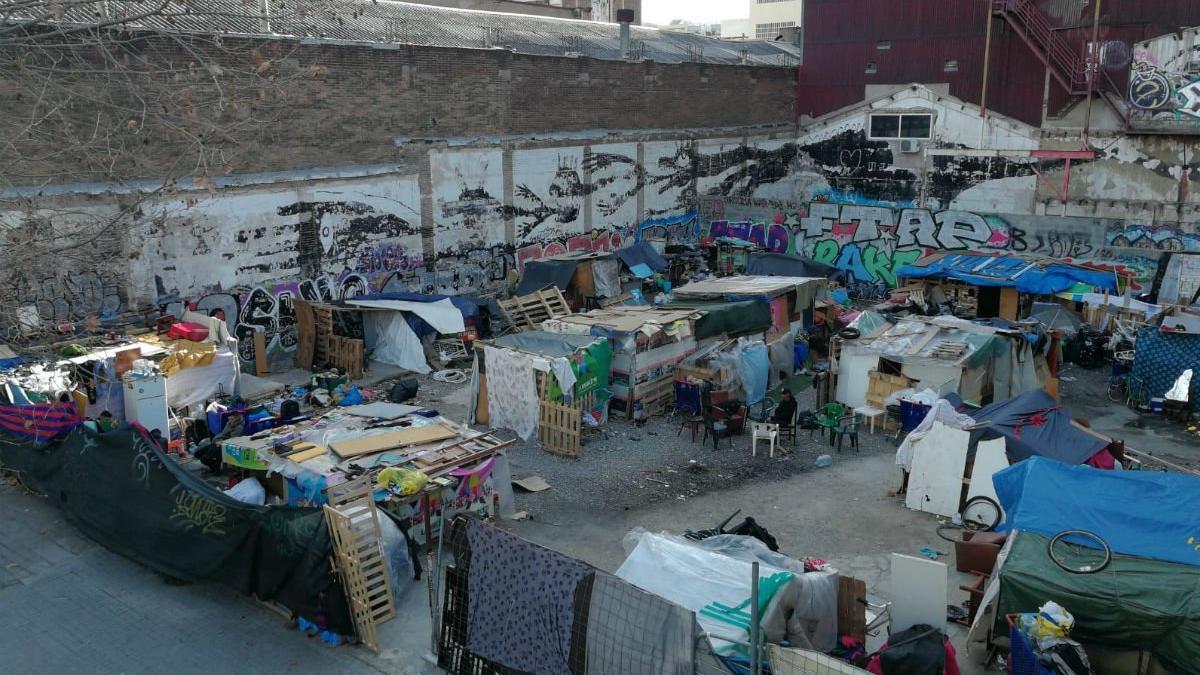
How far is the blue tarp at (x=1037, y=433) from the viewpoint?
14305 mm

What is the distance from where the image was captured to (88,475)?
524 inches

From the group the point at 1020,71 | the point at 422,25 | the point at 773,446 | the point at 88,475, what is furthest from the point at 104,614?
the point at 1020,71

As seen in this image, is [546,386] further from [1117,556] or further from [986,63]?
[986,63]

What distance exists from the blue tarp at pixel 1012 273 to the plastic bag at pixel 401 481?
1950 cm

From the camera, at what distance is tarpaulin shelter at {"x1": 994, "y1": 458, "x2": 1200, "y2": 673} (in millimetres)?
9125

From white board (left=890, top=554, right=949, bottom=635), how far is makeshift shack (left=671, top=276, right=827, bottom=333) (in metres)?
12.5

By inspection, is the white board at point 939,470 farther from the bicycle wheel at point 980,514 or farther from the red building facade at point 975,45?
the red building facade at point 975,45

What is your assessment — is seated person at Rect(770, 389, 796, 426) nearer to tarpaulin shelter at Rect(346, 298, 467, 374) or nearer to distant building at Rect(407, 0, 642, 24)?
tarpaulin shelter at Rect(346, 298, 467, 374)

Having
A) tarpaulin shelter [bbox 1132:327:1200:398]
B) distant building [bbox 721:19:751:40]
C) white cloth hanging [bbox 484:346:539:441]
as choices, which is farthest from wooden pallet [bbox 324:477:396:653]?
distant building [bbox 721:19:751:40]

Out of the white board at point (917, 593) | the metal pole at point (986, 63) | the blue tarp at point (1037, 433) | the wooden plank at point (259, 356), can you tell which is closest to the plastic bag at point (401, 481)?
the white board at point (917, 593)

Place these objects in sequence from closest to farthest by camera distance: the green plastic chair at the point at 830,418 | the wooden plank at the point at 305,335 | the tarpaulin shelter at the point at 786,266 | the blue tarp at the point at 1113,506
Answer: the blue tarp at the point at 1113,506, the green plastic chair at the point at 830,418, the wooden plank at the point at 305,335, the tarpaulin shelter at the point at 786,266

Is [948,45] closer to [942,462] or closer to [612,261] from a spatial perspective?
[612,261]

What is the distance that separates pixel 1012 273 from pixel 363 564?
21.8m

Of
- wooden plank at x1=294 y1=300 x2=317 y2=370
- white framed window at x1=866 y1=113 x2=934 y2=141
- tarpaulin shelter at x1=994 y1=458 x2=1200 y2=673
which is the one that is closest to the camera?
tarpaulin shelter at x1=994 y1=458 x2=1200 y2=673
